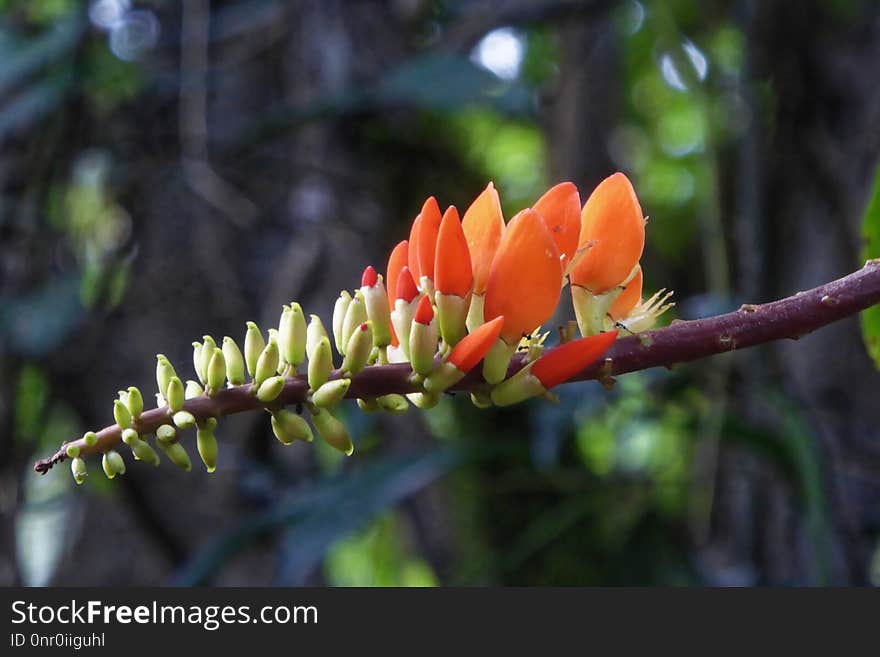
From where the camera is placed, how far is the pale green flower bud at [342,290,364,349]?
40 centimetres

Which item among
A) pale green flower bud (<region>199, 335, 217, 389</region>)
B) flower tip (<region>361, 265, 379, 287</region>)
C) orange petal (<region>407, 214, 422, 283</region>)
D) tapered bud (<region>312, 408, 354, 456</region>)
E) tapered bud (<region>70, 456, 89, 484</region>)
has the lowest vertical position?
tapered bud (<region>70, 456, 89, 484</region>)

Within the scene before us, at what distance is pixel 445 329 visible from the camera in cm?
39

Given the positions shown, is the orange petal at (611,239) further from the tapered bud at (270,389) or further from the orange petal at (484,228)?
the tapered bud at (270,389)

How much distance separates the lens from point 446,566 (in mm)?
1474

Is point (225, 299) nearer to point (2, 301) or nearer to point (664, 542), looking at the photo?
point (2, 301)

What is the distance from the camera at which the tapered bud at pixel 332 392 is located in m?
0.36

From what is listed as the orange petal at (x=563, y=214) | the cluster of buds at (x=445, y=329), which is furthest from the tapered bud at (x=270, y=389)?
the orange petal at (x=563, y=214)

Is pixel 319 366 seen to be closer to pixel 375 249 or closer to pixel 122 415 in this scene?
pixel 122 415

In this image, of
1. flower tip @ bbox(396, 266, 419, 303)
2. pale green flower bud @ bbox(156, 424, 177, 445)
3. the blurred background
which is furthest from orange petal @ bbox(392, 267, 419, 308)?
the blurred background

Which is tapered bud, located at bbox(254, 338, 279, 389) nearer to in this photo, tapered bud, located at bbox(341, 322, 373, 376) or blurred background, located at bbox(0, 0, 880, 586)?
tapered bud, located at bbox(341, 322, 373, 376)

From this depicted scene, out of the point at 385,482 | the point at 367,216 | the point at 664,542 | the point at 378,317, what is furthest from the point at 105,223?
the point at 378,317

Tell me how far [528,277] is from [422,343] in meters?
0.05

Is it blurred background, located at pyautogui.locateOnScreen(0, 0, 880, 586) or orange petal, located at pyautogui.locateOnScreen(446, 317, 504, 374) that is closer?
orange petal, located at pyautogui.locateOnScreen(446, 317, 504, 374)

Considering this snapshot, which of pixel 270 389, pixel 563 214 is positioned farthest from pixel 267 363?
pixel 563 214
